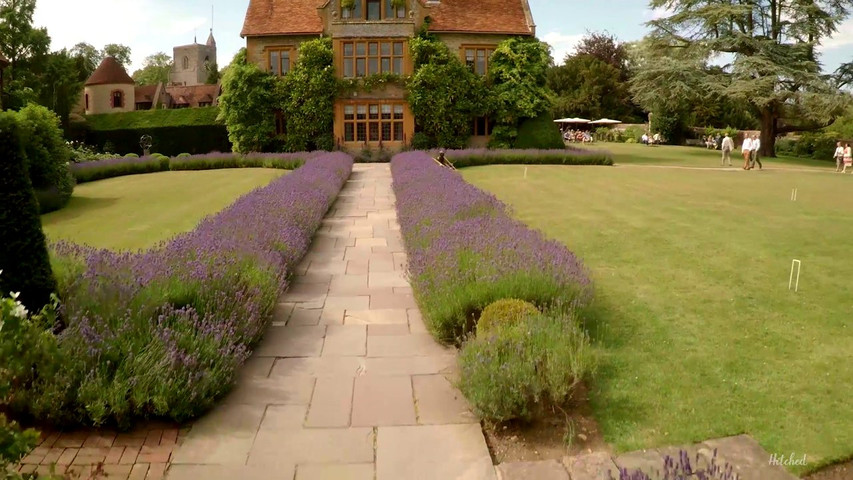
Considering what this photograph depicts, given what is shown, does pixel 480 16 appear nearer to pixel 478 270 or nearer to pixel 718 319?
pixel 718 319

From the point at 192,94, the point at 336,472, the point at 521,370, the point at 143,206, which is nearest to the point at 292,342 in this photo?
the point at 336,472

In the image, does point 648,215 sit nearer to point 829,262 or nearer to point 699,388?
point 829,262

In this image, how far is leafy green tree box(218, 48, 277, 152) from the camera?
92.9ft

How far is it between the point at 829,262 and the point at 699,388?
212 inches

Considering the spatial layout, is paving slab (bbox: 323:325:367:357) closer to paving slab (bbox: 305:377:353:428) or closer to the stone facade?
paving slab (bbox: 305:377:353:428)

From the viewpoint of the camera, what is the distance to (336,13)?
28406mm

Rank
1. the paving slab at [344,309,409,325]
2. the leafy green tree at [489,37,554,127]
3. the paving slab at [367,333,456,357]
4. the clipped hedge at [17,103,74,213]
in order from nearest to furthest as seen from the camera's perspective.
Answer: the paving slab at [367,333,456,357], the paving slab at [344,309,409,325], the clipped hedge at [17,103,74,213], the leafy green tree at [489,37,554,127]

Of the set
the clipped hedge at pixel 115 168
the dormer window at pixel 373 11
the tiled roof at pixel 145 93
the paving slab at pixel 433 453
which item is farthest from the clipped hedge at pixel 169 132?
the paving slab at pixel 433 453

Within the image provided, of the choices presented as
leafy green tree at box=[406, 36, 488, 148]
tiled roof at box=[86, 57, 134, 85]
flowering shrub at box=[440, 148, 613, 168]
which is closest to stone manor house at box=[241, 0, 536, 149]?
leafy green tree at box=[406, 36, 488, 148]

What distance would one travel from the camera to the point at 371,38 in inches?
1128

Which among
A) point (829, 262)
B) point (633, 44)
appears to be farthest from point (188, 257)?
point (633, 44)

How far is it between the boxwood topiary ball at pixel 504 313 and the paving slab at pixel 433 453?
1.02 metres

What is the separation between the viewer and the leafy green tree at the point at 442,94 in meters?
28.3

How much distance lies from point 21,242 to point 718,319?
6.20m
